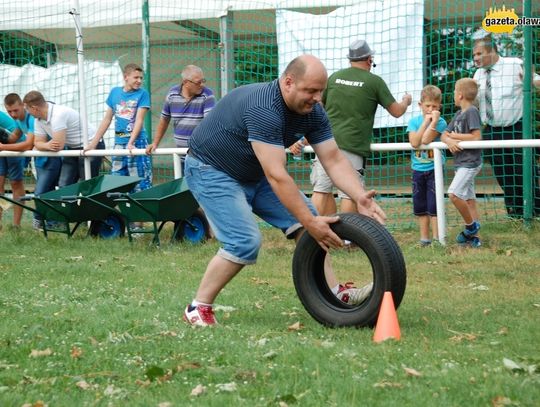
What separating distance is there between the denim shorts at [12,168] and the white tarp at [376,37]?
3.74 meters

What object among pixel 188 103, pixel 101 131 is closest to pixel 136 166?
pixel 101 131

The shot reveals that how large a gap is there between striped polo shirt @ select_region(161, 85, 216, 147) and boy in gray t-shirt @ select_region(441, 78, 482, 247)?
2.81 metres

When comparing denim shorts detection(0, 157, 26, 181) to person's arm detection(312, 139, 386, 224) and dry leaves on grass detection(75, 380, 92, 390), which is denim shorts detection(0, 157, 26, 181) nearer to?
person's arm detection(312, 139, 386, 224)

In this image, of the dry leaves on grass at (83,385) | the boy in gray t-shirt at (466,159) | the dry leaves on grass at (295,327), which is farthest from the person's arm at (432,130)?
the dry leaves on grass at (83,385)

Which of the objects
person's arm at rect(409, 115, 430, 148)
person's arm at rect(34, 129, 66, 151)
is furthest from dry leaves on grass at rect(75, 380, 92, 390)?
person's arm at rect(34, 129, 66, 151)

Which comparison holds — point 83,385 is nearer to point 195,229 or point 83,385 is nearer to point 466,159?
point 195,229

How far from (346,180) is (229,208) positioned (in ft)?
2.66

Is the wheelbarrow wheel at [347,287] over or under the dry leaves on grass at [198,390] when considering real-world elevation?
over

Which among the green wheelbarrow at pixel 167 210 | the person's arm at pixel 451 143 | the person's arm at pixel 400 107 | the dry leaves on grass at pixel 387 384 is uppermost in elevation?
the person's arm at pixel 400 107

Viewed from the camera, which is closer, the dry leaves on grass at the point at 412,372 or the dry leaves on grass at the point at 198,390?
the dry leaves on grass at the point at 198,390

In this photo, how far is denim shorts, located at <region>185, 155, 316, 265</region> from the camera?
21.6 ft

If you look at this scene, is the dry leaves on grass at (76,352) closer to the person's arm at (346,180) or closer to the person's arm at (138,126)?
the person's arm at (346,180)

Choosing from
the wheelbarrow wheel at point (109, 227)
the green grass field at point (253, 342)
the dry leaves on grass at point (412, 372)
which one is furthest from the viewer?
the wheelbarrow wheel at point (109, 227)

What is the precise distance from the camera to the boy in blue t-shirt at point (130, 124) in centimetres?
1217
